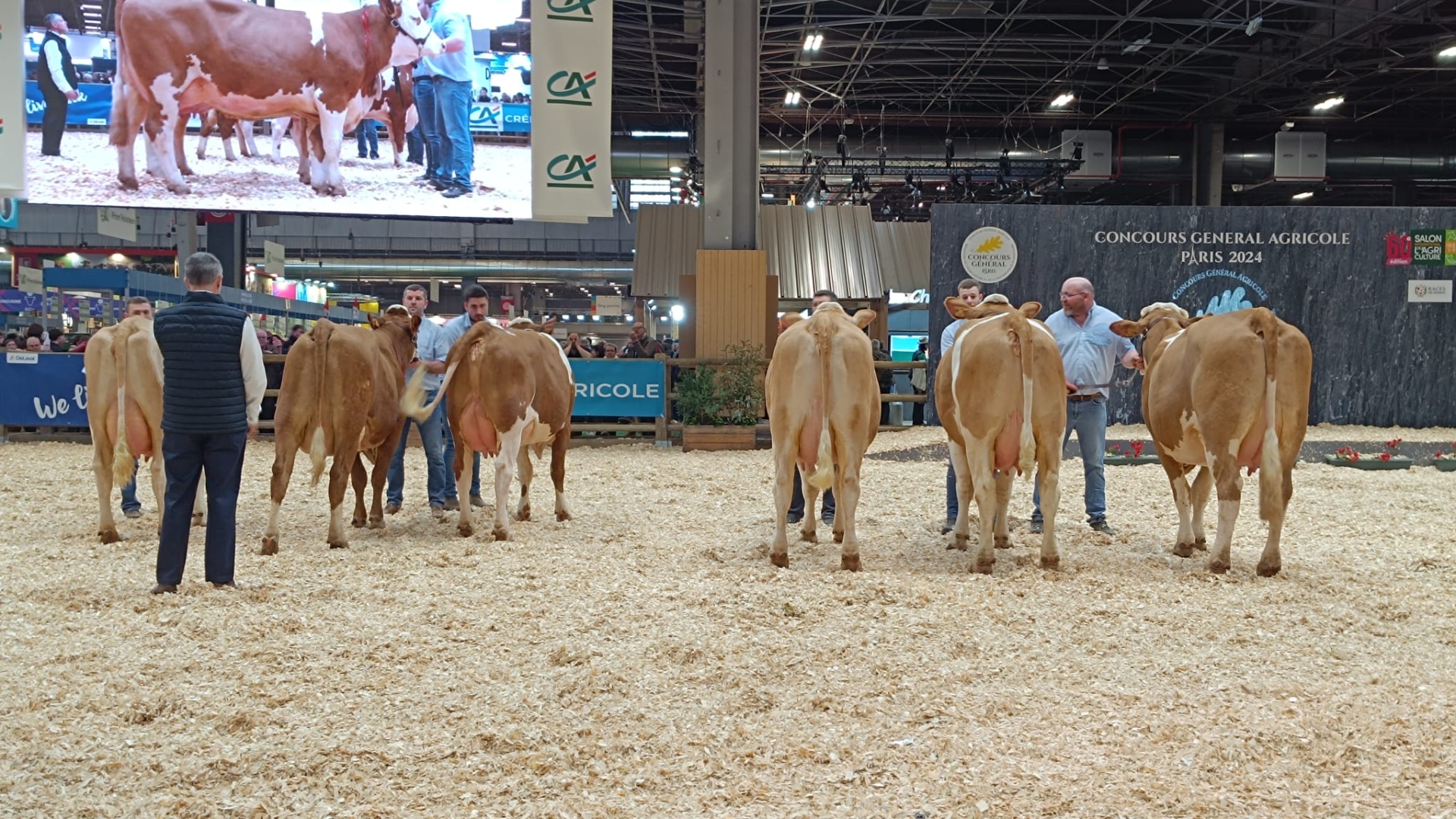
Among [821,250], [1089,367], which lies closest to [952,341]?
[1089,367]

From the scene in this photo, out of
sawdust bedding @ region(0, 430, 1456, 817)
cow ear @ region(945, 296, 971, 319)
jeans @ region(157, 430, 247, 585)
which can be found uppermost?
cow ear @ region(945, 296, 971, 319)

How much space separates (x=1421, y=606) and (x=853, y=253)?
18.2 m

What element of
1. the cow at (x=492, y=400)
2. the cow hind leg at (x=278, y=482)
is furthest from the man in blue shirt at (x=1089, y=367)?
the cow hind leg at (x=278, y=482)

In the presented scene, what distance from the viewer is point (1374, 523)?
7.85 metres

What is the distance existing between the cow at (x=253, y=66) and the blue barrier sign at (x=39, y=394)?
116 inches

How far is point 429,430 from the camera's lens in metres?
8.27

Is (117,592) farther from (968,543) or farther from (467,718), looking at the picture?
(968,543)

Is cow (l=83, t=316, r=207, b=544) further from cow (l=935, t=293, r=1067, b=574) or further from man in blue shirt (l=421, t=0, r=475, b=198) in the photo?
man in blue shirt (l=421, t=0, r=475, b=198)

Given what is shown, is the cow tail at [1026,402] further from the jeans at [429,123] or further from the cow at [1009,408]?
the jeans at [429,123]

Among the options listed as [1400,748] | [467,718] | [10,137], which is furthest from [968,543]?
[10,137]

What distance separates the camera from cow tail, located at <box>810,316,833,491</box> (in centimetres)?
590

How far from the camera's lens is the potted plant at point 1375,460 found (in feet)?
36.1

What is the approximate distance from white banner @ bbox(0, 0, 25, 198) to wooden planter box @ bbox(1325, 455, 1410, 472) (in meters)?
14.3

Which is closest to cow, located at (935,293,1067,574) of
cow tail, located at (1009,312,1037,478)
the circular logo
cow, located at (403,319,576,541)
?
cow tail, located at (1009,312,1037,478)
